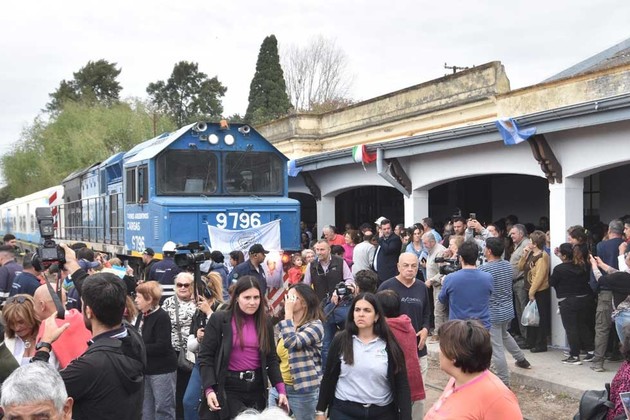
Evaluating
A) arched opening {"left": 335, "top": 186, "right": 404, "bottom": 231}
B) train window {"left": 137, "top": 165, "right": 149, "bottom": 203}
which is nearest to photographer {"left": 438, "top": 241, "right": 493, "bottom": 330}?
train window {"left": 137, "top": 165, "right": 149, "bottom": 203}

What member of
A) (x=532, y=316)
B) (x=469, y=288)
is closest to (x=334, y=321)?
(x=469, y=288)

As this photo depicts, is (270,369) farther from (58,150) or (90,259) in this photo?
(58,150)

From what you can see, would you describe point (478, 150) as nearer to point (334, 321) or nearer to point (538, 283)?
point (538, 283)

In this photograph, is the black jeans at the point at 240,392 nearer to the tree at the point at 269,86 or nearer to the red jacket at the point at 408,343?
the red jacket at the point at 408,343

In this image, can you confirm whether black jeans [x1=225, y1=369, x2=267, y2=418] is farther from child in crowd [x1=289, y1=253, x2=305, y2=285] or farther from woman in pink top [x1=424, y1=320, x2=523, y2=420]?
child in crowd [x1=289, y1=253, x2=305, y2=285]

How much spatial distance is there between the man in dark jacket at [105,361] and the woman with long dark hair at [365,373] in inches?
51.7

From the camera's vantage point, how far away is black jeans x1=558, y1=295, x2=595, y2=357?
29.3 feet

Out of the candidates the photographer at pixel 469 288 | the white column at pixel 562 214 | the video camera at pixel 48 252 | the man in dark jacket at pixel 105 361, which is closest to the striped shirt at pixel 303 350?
the man in dark jacket at pixel 105 361

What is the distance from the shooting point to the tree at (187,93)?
237ft

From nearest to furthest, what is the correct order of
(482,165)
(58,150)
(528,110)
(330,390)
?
(330,390)
(482,165)
(528,110)
(58,150)

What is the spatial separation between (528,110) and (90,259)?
8.65 meters

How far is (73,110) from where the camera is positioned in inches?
1885

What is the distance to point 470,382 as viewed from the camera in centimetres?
350

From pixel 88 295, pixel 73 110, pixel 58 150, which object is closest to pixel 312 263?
pixel 88 295
